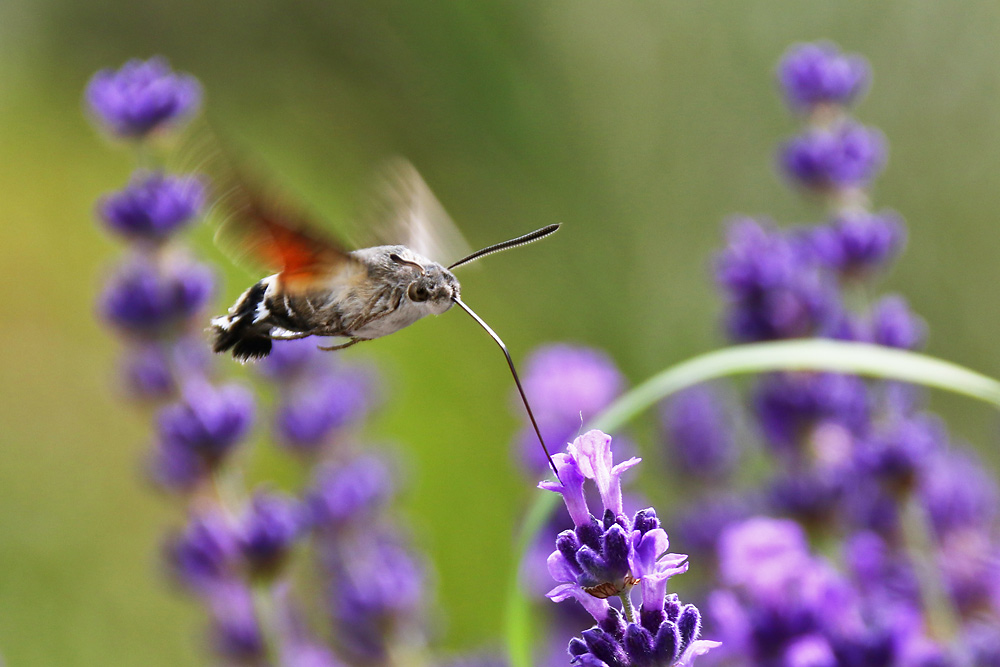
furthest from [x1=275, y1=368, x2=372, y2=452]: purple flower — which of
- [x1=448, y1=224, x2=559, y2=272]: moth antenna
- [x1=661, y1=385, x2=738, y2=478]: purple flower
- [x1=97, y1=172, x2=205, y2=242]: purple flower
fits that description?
[x1=448, y1=224, x2=559, y2=272]: moth antenna

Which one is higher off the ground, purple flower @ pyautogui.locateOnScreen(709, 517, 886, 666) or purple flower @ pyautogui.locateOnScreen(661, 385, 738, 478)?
purple flower @ pyautogui.locateOnScreen(661, 385, 738, 478)

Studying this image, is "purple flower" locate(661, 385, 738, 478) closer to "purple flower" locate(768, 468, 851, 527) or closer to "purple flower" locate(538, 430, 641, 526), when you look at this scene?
"purple flower" locate(768, 468, 851, 527)

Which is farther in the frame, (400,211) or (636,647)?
(400,211)

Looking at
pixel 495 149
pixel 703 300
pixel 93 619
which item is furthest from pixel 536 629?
pixel 495 149

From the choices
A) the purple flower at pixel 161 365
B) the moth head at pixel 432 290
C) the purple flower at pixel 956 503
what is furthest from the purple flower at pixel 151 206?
the purple flower at pixel 956 503

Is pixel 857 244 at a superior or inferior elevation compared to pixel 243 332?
superior

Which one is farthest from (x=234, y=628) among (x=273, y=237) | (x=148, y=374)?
(x=273, y=237)

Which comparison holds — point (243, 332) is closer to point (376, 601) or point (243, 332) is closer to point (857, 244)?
point (376, 601)
